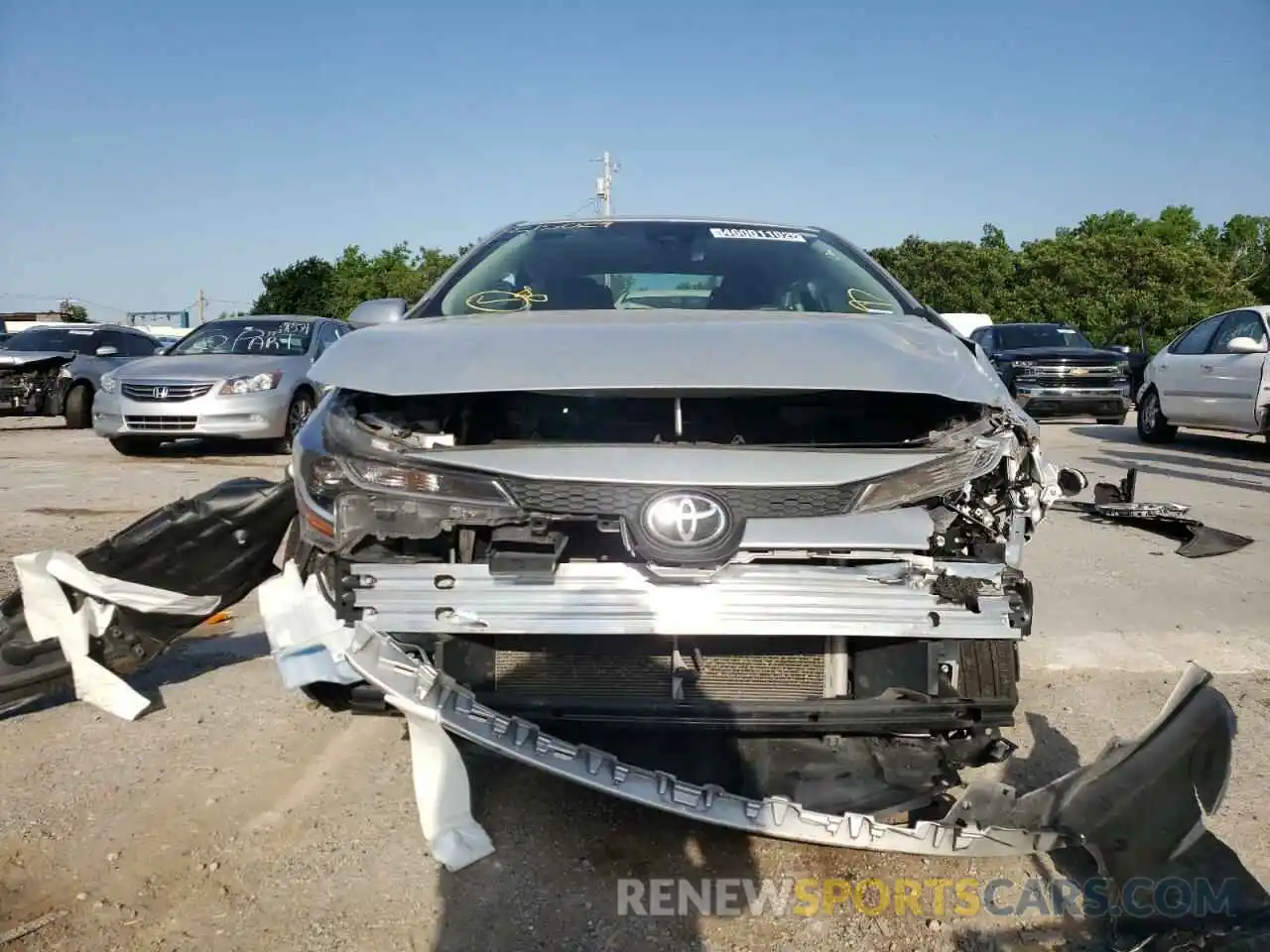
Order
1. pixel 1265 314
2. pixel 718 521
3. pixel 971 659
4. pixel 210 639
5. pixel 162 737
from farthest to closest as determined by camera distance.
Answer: pixel 1265 314
pixel 210 639
pixel 162 737
pixel 971 659
pixel 718 521

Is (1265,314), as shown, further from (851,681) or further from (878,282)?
(851,681)

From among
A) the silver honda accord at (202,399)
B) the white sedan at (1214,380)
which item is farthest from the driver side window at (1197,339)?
the silver honda accord at (202,399)

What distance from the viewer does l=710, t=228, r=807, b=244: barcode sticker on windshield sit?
4.00m

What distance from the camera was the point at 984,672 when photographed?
2379 mm

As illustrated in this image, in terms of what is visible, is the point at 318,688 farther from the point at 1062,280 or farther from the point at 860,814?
the point at 1062,280

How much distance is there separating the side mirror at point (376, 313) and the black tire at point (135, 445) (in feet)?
25.4

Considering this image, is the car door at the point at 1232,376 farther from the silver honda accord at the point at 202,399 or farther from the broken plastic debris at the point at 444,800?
the broken plastic debris at the point at 444,800

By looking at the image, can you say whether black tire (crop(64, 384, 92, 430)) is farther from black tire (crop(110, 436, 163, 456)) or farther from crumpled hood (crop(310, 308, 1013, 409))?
crumpled hood (crop(310, 308, 1013, 409))

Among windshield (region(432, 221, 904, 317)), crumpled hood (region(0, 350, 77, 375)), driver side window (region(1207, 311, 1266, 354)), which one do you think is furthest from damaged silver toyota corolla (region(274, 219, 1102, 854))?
crumpled hood (region(0, 350, 77, 375))

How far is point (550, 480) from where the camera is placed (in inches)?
88.4

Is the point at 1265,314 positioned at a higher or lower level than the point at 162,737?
higher

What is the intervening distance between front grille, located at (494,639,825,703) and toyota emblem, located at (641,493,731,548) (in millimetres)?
351

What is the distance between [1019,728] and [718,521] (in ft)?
5.87

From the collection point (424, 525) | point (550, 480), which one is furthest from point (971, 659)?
point (424, 525)
